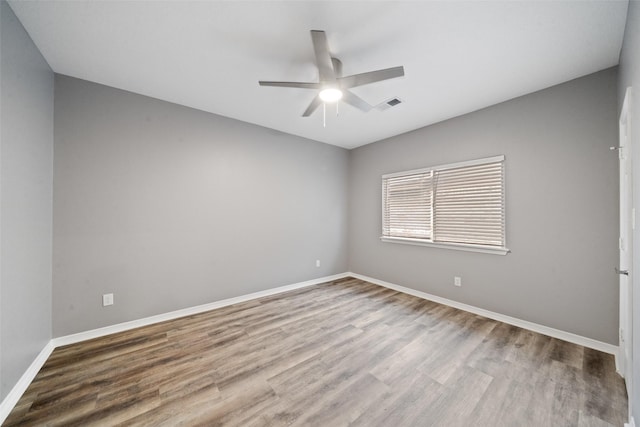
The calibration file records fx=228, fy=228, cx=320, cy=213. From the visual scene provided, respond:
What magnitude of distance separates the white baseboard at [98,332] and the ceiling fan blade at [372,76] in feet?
10.3

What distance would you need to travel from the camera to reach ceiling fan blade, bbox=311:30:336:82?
155 centimetres

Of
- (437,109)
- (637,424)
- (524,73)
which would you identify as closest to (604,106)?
(524,73)

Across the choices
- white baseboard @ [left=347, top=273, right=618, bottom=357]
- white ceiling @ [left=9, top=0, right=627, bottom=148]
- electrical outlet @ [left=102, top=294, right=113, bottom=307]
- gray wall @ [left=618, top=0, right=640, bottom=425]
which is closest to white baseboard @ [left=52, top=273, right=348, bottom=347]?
electrical outlet @ [left=102, top=294, right=113, bottom=307]

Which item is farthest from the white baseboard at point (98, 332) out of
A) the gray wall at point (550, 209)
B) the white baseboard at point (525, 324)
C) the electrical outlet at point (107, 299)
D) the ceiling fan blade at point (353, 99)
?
the ceiling fan blade at point (353, 99)

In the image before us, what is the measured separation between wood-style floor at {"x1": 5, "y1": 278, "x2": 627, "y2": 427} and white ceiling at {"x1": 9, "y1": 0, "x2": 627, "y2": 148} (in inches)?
107

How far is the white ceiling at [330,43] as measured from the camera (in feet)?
5.26

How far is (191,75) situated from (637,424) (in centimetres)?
409

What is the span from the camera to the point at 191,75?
7.70 feet

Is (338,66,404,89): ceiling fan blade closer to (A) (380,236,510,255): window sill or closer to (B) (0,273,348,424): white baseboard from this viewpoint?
(A) (380,236,510,255): window sill

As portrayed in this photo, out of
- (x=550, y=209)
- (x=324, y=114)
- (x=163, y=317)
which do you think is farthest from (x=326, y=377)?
(x=324, y=114)

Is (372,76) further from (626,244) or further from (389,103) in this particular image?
(626,244)

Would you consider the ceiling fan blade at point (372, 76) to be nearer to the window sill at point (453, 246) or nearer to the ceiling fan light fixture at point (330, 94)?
the ceiling fan light fixture at point (330, 94)

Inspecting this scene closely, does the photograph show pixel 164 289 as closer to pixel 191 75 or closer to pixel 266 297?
pixel 266 297

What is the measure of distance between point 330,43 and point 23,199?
2.70 meters
